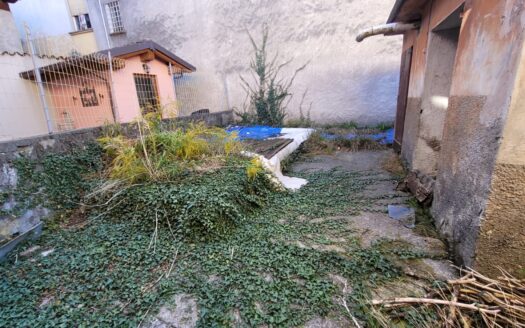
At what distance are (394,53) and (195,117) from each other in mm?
6532

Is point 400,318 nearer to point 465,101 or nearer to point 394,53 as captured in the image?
point 465,101

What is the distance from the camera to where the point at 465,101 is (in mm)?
1981

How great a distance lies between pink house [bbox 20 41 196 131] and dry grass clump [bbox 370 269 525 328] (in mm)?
4102

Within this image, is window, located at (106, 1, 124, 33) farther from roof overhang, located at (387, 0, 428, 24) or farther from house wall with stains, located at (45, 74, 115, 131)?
roof overhang, located at (387, 0, 428, 24)

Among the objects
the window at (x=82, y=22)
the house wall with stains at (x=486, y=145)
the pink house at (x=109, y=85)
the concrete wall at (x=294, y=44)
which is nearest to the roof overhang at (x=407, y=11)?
the house wall with stains at (x=486, y=145)

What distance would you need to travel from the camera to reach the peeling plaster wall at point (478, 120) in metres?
1.48

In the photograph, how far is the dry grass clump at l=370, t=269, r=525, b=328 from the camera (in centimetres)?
142

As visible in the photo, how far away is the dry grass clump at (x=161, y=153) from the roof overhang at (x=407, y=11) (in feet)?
10.4

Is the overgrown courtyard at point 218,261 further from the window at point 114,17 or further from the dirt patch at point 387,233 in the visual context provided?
the window at point 114,17

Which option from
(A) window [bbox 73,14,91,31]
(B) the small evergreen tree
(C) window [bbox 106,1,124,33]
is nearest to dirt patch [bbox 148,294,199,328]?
(B) the small evergreen tree

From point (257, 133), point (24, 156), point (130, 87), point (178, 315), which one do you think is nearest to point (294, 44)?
point (257, 133)

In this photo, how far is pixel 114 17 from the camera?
411 inches

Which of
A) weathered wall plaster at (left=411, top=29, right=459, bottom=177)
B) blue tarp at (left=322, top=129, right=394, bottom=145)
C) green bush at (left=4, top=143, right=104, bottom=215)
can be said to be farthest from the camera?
blue tarp at (left=322, top=129, right=394, bottom=145)

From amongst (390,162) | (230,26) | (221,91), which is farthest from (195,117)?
(390,162)
